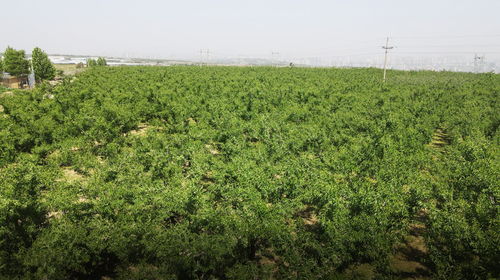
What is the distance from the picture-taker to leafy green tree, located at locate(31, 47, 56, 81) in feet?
256

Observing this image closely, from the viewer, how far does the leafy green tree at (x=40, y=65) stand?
78000mm

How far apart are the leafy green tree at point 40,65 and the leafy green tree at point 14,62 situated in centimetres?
441

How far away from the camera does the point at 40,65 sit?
7888 cm

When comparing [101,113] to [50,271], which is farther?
[101,113]

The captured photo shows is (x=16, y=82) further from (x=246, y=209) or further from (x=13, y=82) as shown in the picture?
(x=246, y=209)

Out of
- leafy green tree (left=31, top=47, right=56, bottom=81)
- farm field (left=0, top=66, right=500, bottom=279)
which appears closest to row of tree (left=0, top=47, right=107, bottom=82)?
leafy green tree (left=31, top=47, right=56, bottom=81)

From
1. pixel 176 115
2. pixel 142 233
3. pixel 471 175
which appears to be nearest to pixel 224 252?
pixel 142 233

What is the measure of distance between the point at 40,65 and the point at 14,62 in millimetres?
6020

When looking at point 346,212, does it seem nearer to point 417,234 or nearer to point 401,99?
point 417,234

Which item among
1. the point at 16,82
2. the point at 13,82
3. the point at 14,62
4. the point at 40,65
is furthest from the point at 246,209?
the point at 14,62

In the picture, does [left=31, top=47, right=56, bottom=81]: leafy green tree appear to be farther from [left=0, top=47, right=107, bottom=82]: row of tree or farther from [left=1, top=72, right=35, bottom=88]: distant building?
[left=1, top=72, right=35, bottom=88]: distant building

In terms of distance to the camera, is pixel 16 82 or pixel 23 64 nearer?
pixel 16 82

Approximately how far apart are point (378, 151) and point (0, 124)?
32.6m

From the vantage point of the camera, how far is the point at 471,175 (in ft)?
62.7
